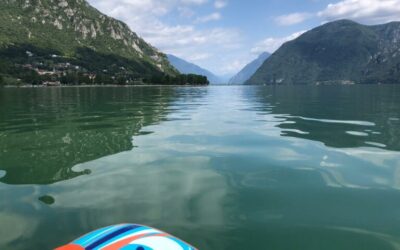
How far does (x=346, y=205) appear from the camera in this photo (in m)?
10.2

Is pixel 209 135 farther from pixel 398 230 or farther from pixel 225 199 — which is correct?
pixel 398 230

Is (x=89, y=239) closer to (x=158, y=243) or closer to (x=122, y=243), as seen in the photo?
(x=122, y=243)

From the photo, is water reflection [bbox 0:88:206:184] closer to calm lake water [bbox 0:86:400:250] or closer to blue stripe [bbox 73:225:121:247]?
calm lake water [bbox 0:86:400:250]

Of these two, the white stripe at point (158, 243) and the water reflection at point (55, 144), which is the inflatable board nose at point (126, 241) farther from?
the water reflection at point (55, 144)

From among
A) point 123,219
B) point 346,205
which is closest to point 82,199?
point 123,219

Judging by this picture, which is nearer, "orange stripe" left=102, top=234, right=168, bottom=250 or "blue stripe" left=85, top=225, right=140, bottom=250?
"orange stripe" left=102, top=234, right=168, bottom=250

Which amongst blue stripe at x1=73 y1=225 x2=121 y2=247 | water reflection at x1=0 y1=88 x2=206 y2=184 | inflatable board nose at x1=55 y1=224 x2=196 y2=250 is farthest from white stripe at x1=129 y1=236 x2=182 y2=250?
water reflection at x1=0 y1=88 x2=206 y2=184

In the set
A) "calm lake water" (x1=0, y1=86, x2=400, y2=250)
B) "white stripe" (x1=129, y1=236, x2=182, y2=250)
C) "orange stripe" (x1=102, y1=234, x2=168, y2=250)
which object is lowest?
"calm lake water" (x1=0, y1=86, x2=400, y2=250)

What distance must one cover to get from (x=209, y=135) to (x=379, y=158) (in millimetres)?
9871

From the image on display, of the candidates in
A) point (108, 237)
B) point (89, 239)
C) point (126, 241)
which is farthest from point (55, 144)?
point (126, 241)

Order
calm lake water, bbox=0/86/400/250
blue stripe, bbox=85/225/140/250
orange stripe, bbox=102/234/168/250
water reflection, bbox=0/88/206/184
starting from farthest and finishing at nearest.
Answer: water reflection, bbox=0/88/206/184, calm lake water, bbox=0/86/400/250, blue stripe, bbox=85/225/140/250, orange stripe, bbox=102/234/168/250

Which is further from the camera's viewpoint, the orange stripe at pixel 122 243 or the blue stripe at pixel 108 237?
the blue stripe at pixel 108 237

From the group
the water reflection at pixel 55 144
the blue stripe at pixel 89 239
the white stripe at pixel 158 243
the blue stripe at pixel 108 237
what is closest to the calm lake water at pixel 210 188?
the water reflection at pixel 55 144

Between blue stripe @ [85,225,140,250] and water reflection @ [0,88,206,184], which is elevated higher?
blue stripe @ [85,225,140,250]
